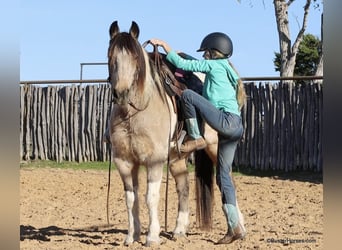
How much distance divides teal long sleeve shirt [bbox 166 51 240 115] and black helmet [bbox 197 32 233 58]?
111 mm

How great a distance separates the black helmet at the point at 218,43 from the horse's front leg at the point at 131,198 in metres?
1.34

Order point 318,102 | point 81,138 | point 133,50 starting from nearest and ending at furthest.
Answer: point 133,50 < point 318,102 < point 81,138

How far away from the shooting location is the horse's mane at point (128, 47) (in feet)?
15.1

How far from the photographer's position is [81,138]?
46.9 feet

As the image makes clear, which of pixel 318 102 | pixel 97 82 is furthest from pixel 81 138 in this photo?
pixel 318 102

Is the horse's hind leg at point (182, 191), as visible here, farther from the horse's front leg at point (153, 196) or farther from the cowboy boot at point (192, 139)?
the horse's front leg at point (153, 196)

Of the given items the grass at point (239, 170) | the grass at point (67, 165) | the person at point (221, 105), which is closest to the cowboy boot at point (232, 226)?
the person at point (221, 105)

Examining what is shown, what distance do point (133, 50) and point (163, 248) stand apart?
5.68 feet

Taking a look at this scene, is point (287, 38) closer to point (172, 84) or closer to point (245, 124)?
point (245, 124)

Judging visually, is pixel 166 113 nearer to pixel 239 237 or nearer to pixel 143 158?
pixel 143 158

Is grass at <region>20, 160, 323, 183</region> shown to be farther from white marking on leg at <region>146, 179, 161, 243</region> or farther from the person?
white marking on leg at <region>146, 179, 161, 243</region>

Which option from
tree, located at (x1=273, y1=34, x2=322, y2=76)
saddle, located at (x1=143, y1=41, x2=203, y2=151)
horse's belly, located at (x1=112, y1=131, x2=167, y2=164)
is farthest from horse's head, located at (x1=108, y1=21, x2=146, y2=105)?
tree, located at (x1=273, y1=34, x2=322, y2=76)

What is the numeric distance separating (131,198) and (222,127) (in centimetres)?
105
